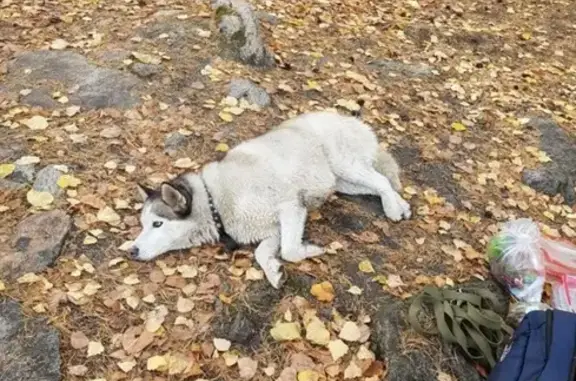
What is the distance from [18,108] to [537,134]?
209 inches

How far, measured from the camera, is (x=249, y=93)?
628 cm

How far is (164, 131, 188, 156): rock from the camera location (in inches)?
215

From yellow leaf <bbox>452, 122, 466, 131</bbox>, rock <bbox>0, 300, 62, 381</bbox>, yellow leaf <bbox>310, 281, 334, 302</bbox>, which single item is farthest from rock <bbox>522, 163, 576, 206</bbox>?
rock <bbox>0, 300, 62, 381</bbox>

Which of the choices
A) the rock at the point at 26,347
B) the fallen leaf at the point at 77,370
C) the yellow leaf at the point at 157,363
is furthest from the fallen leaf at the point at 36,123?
the yellow leaf at the point at 157,363

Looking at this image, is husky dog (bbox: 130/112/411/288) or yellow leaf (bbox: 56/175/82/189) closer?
Answer: husky dog (bbox: 130/112/411/288)

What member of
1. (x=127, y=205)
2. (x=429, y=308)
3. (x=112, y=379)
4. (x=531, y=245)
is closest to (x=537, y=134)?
(x=531, y=245)

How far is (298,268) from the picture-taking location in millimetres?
4359

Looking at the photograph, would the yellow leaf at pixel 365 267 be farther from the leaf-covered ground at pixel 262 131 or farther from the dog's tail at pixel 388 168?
the dog's tail at pixel 388 168

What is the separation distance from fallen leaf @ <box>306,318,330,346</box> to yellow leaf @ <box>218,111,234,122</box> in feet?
8.45

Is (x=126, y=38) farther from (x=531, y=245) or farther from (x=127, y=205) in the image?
(x=531, y=245)

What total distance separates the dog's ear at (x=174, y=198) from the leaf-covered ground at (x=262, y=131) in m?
0.33

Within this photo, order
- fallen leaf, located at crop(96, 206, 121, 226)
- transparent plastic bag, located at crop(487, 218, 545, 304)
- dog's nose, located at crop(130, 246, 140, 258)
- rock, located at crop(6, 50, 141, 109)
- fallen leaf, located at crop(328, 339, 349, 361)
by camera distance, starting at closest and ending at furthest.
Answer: fallen leaf, located at crop(328, 339, 349, 361), dog's nose, located at crop(130, 246, 140, 258), transparent plastic bag, located at crop(487, 218, 545, 304), fallen leaf, located at crop(96, 206, 121, 226), rock, located at crop(6, 50, 141, 109)

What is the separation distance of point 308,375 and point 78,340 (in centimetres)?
140

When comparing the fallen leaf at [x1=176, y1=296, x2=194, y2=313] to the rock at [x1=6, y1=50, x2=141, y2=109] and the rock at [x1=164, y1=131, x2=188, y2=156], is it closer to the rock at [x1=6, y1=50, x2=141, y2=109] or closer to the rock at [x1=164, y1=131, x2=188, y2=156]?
the rock at [x1=164, y1=131, x2=188, y2=156]
